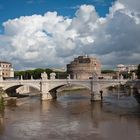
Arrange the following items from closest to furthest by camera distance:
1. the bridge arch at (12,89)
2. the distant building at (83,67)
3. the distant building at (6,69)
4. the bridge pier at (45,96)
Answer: the bridge pier at (45,96) < the bridge arch at (12,89) < the distant building at (6,69) < the distant building at (83,67)

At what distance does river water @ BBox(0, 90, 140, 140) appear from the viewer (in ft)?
119

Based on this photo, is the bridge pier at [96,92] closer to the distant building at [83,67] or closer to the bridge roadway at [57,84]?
the bridge roadway at [57,84]

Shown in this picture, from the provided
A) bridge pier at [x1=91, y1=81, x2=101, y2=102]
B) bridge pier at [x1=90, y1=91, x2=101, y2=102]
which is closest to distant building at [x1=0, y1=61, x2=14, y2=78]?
bridge pier at [x1=91, y1=81, x2=101, y2=102]

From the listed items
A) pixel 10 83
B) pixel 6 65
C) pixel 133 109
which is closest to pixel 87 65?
pixel 6 65

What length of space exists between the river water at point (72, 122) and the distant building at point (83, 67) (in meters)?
73.3

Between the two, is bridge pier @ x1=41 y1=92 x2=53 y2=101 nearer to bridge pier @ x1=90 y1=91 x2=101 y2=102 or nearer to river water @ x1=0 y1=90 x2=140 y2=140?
bridge pier @ x1=90 y1=91 x2=101 y2=102

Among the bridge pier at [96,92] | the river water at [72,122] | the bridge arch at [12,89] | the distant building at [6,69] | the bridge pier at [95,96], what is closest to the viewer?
the river water at [72,122]

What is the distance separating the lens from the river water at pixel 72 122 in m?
36.2

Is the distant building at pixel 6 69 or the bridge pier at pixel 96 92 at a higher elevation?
the distant building at pixel 6 69

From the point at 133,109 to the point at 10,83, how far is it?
89.8 ft

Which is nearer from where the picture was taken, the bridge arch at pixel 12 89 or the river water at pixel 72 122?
the river water at pixel 72 122

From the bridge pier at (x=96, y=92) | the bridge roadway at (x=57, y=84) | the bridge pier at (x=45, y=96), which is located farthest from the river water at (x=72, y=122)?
the bridge pier at (x=45, y=96)

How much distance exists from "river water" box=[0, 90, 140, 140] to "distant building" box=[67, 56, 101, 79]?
73267 millimetres

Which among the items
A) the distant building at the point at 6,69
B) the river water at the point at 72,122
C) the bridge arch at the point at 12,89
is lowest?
the river water at the point at 72,122
